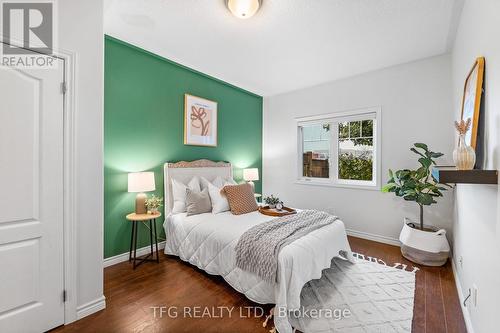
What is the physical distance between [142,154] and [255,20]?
2.16m

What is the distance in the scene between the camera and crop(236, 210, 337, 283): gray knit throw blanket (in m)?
1.80

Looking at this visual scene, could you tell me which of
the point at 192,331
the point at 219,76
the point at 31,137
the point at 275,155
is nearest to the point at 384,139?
the point at 275,155

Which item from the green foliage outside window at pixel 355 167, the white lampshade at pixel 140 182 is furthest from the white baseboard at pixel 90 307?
the green foliage outside window at pixel 355 167

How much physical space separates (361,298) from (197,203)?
6.80ft

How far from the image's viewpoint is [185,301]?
202cm

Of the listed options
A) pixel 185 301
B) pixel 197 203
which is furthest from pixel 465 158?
pixel 197 203

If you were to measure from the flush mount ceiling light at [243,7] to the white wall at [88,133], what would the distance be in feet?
3.70

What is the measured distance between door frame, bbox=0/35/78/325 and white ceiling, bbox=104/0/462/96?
3.03 ft

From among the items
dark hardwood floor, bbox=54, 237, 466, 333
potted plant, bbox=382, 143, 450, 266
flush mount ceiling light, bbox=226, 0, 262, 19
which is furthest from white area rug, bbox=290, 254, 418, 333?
flush mount ceiling light, bbox=226, 0, 262, 19

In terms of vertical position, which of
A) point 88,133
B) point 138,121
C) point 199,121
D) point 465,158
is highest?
point 199,121

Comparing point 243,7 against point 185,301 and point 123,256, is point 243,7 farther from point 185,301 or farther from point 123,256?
point 123,256

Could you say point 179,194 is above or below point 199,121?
below

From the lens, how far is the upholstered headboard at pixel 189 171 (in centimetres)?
315

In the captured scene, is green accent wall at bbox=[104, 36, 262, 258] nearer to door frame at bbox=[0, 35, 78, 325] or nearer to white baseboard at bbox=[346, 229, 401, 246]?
door frame at bbox=[0, 35, 78, 325]
